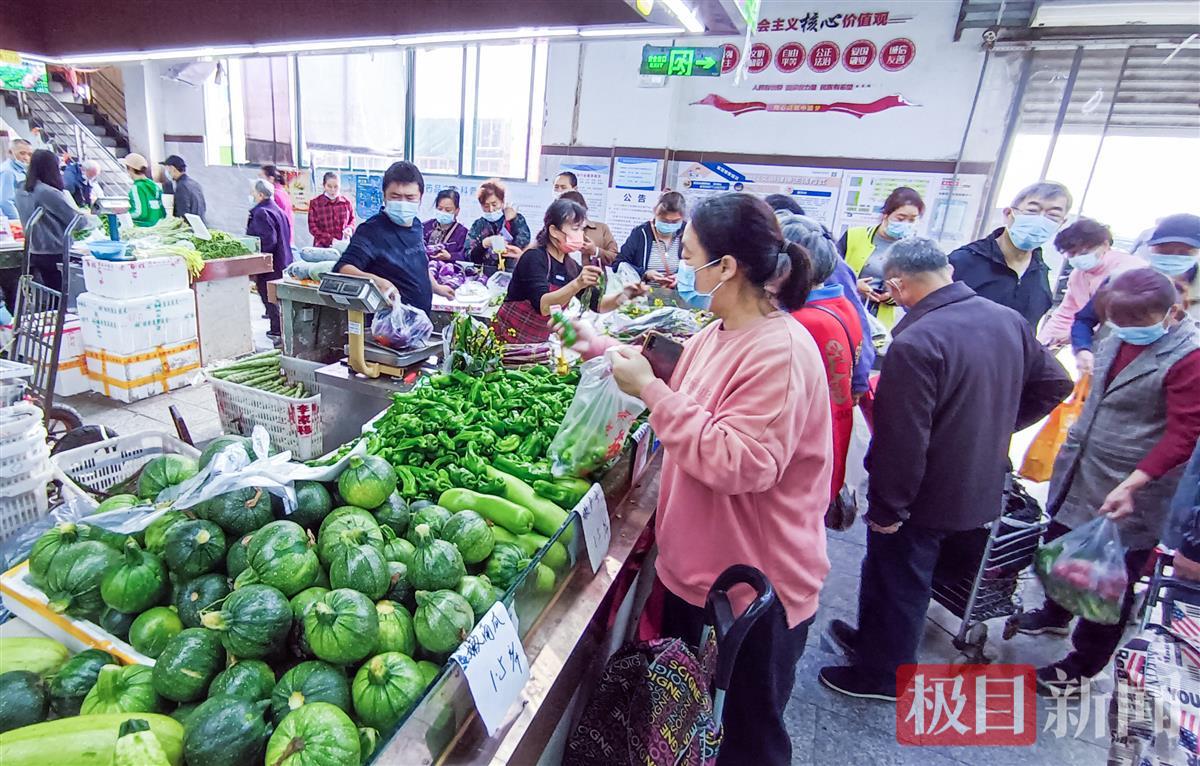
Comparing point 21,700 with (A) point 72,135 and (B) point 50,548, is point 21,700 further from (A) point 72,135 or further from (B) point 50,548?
(A) point 72,135

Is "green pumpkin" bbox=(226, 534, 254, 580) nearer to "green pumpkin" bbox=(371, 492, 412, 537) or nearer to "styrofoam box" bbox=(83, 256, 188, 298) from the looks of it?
"green pumpkin" bbox=(371, 492, 412, 537)

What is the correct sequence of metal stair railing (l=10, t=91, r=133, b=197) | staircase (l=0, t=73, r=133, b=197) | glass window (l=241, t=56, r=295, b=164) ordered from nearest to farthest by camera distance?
glass window (l=241, t=56, r=295, b=164)
staircase (l=0, t=73, r=133, b=197)
metal stair railing (l=10, t=91, r=133, b=197)

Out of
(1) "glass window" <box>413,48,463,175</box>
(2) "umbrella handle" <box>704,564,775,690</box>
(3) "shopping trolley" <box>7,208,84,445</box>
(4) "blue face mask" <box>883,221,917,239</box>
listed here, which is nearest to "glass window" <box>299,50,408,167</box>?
(1) "glass window" <box>413,48,463,175</box>

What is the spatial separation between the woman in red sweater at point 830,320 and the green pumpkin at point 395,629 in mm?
1896

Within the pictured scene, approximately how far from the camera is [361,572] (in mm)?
1165

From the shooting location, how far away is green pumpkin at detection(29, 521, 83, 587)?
1.21 metres

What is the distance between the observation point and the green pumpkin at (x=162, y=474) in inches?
58.2

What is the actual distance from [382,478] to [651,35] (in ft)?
7.88

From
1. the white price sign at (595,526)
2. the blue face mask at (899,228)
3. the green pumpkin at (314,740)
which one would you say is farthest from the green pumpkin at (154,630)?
the blue face mask at (899,228)

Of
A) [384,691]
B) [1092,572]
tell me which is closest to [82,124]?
[384,691]

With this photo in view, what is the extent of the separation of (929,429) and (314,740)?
2189 mm

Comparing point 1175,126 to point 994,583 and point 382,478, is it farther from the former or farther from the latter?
point 382,478

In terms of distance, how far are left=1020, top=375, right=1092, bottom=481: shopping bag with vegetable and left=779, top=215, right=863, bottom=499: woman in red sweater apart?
2.30 meters

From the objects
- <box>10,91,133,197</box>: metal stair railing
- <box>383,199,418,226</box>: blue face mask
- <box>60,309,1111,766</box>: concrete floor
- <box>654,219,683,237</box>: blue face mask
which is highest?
<box>10,91,133,197</box>: metal stair railing
